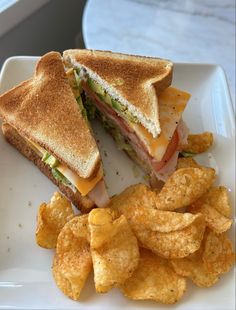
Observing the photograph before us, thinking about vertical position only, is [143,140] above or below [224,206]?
above

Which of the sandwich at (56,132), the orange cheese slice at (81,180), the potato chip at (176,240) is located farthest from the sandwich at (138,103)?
the potato chip at (176,240)

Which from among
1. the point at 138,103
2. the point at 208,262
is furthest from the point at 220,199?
the point at 138,103

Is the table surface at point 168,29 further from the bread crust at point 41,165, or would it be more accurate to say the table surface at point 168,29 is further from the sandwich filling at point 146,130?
the bread crust at point 41,165

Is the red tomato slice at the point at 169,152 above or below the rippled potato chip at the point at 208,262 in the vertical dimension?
above

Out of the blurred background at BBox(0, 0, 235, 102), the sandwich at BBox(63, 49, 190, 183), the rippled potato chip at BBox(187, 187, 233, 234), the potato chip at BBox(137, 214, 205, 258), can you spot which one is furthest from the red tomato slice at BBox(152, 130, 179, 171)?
the blurred background at BBox(0, 0, 235, 102)

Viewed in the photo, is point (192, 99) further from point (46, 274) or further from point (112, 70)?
point (46, 274)

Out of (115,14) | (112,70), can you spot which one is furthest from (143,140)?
(115,14)
